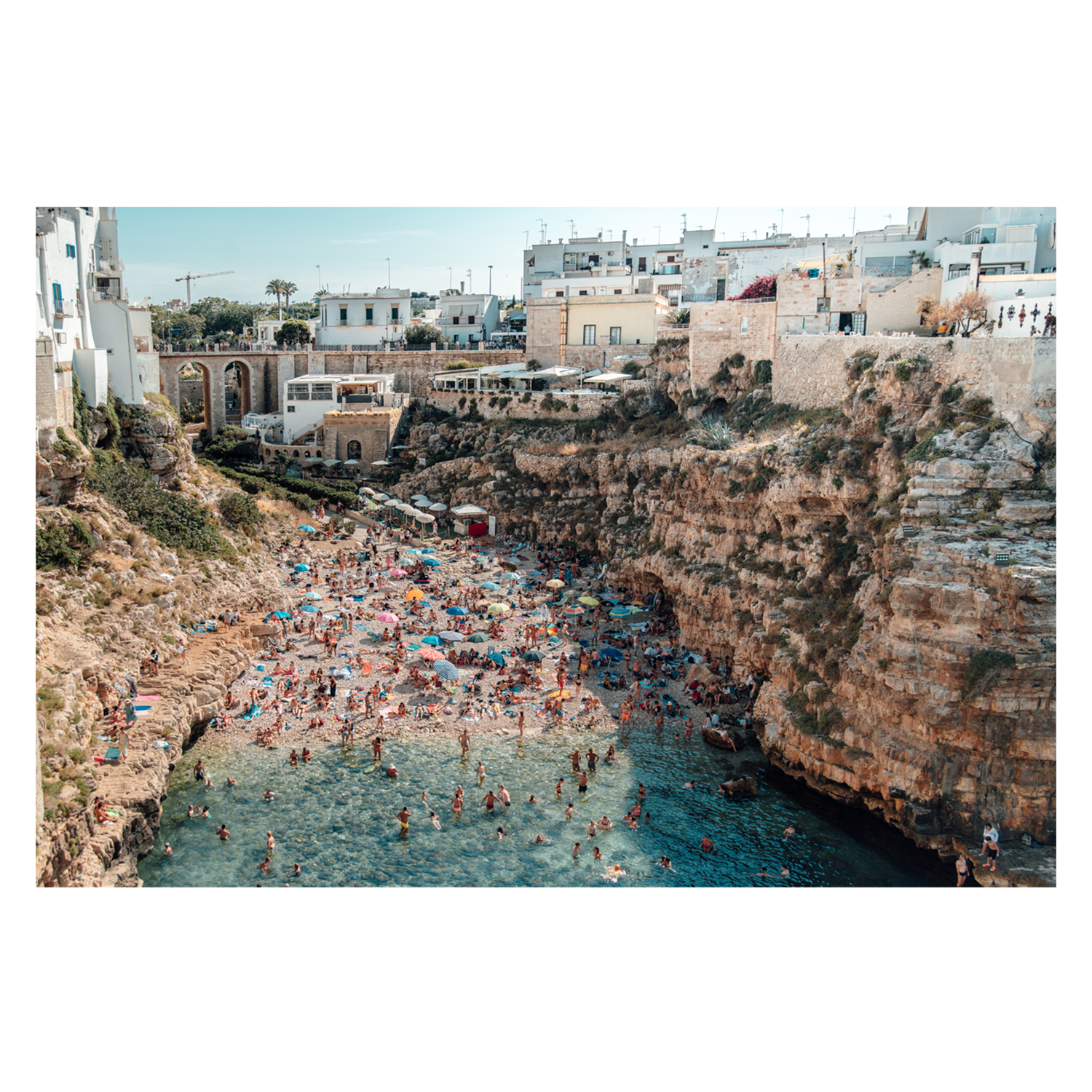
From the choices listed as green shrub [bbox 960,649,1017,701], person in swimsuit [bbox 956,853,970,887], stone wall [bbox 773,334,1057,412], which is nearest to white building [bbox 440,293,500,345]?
stone wall [bbox 773,334,1057,412]

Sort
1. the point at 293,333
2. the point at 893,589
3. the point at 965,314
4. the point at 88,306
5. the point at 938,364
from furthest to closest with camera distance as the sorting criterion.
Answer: the point at 293,333 → the point at 88,306 → the point at 965,314 → the point at 938,364 → the point at 893,589

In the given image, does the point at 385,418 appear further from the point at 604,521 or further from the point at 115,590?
the point at 115,590

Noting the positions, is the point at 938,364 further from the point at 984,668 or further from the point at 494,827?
the point at 494,827

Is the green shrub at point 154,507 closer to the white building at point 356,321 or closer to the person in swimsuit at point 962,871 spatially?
the person in swimsuit at point 962,871

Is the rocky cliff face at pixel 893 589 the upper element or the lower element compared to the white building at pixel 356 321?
lower

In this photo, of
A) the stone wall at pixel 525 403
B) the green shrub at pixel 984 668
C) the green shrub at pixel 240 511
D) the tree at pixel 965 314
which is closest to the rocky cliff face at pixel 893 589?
the green shrub at pixel 984 668

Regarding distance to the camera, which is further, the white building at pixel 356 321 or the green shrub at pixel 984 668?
the white building at pixel 356 321

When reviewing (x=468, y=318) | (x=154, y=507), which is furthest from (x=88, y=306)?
(x=468, y=318)

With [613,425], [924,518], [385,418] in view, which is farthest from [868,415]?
[385,418]
